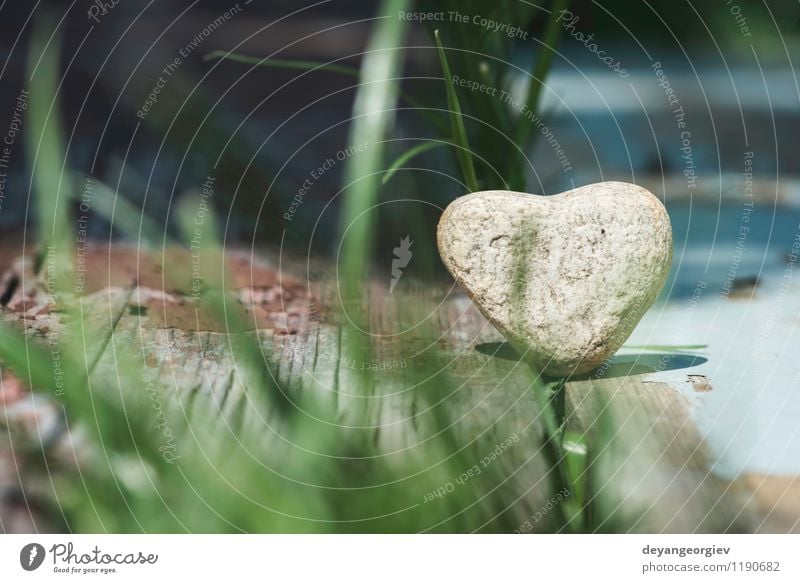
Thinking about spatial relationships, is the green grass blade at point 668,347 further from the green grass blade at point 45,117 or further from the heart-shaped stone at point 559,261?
the green grass blade at point 45,117

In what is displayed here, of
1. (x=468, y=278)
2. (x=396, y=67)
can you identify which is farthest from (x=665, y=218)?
(x=396, y=67)

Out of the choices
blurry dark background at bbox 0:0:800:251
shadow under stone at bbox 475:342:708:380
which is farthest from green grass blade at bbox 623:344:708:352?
blurry dark background at bbox 0:0:800:251

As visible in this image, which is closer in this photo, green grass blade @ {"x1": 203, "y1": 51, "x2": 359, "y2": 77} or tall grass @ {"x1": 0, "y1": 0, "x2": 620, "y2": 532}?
tall grass @ {"x1": 0, "y1": 0, "x2": 620, "y2": 532}

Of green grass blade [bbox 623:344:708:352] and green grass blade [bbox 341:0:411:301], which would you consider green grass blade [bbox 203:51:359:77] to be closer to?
green grass blade [bbox 341:0:411:301]

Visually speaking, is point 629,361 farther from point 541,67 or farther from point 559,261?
point 541,67

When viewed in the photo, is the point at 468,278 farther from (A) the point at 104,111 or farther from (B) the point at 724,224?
(A) the point at 104,111
